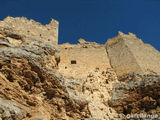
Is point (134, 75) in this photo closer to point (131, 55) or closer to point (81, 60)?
point (131, 55)

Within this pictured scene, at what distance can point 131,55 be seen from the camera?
14.6 metres

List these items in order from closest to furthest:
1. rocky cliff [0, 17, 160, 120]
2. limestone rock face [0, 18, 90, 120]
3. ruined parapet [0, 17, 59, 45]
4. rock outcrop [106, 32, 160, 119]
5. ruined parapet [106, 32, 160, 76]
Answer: limestone rock face [0, 18, 90, 120] < rocky cliff [0, 17, 160, 120] < rock outcrop [106, 32, 160, 119] < ruined parapet [0, 17, 59, 45] < ruined parapet [106, 32, 160, 76]

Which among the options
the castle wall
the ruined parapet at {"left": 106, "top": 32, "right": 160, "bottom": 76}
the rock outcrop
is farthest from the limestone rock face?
the ruined parapet at {"left": 106, "top": 32, "right": 160, "bottom": 76}

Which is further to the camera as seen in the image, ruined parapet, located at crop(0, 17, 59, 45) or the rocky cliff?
ruined parapet, located at crop(0, 17, 59, 45)

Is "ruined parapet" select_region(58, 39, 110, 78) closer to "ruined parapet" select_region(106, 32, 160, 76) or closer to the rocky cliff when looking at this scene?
the rocky cliff

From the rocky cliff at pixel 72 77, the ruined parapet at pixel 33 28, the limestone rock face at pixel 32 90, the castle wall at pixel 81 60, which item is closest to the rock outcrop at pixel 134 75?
the rocky cliff at pixel 72 77

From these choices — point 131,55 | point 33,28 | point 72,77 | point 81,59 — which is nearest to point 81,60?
point 81,59

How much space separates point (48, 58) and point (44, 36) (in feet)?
14.3

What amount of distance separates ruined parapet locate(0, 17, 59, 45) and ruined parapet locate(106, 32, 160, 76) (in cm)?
478

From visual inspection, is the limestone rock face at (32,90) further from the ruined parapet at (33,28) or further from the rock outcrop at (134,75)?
the ruined parapet at (33,28)

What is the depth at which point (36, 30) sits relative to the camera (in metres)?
13.4

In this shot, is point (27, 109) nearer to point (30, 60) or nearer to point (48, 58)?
point (30, 60)

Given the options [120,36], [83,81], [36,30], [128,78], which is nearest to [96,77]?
[83,81]

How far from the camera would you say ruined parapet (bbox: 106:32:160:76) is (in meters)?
13.5
